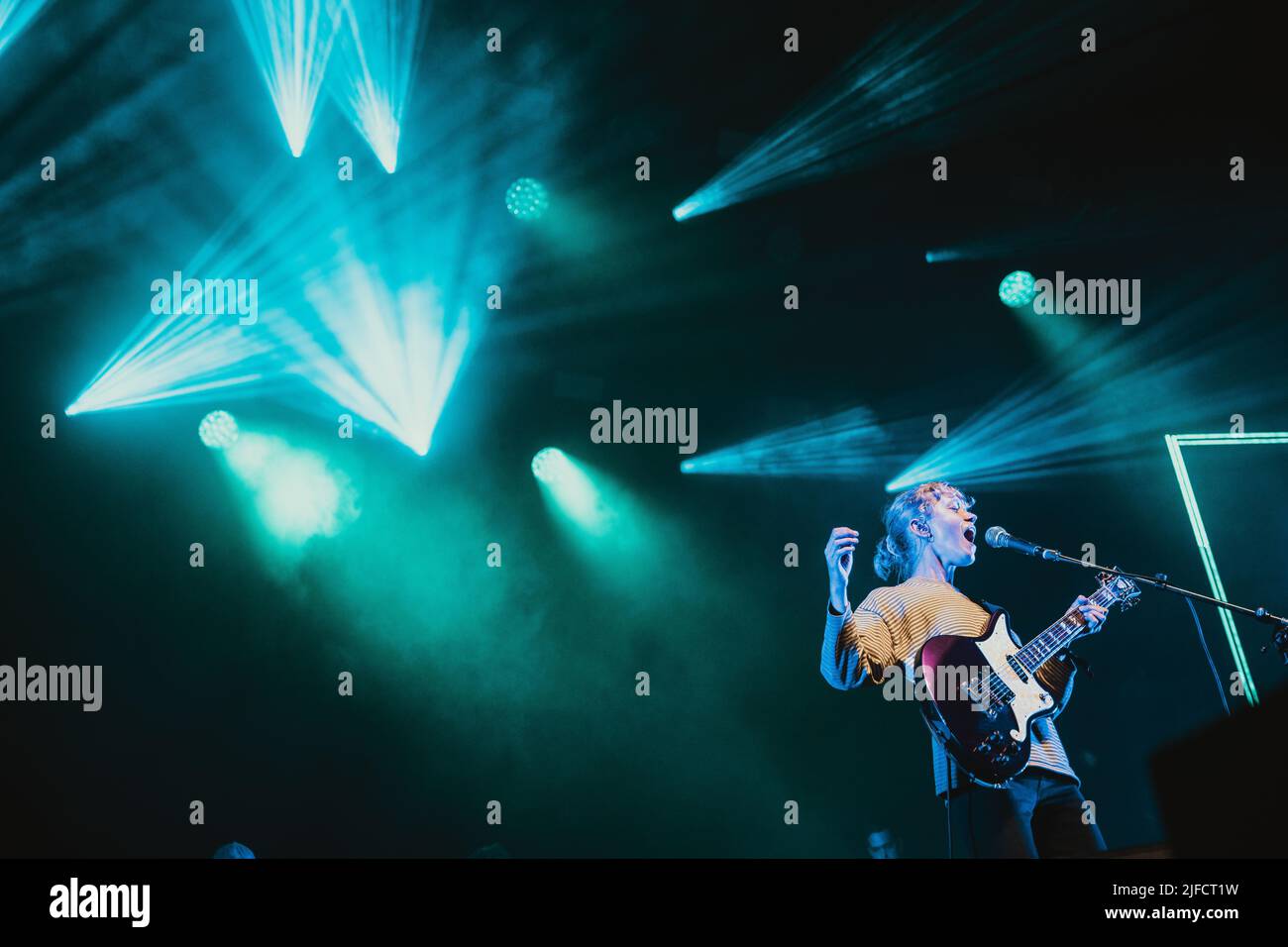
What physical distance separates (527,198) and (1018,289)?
2.89 meters

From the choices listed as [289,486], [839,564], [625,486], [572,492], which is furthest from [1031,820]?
[289,486]

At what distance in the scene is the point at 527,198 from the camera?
20.5ft

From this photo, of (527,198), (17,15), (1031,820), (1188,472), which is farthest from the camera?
(527,198)

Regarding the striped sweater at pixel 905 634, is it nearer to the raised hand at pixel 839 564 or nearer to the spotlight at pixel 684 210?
the raised hand at pixel 839 564

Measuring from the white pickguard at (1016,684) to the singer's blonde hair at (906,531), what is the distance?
1.94 feet

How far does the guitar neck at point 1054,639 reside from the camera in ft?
15.6

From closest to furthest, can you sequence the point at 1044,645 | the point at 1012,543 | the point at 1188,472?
the point at 1012,543
the point at 1044,645
the point at 1188,472

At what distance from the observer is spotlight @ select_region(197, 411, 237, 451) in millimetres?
5957

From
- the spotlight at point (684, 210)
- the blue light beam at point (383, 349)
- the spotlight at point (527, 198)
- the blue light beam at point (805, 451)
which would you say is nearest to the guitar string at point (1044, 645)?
the blue light beam at point (805, 451)

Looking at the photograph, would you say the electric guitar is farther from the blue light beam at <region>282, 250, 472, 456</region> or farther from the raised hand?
the blue light beam at <region>282, 250, 472, 456</region>

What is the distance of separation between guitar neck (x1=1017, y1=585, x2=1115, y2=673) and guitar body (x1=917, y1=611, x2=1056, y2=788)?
6 centimetres

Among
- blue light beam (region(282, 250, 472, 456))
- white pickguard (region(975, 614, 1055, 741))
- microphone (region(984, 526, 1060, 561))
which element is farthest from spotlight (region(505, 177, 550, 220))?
white pickguard (region(975, 614, 1055, 741))

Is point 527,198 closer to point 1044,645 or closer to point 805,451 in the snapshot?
point 805,451
